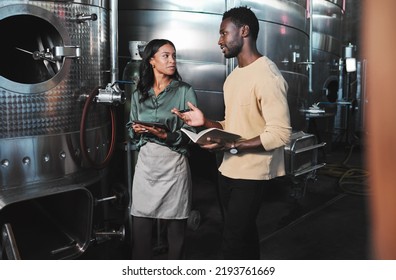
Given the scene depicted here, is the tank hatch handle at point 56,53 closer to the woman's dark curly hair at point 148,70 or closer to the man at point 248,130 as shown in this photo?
the woman's dark curly hair at point 148,70

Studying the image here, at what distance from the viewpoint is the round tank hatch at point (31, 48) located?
2096 mm

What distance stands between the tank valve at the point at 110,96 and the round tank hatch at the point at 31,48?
245mm

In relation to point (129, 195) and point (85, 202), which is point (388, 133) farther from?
point (129, 195)

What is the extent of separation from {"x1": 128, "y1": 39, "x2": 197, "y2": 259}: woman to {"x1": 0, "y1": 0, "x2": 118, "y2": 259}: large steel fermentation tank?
Answer: 1.17 ft

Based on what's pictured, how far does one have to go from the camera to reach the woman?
211cm

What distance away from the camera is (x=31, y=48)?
251 cm

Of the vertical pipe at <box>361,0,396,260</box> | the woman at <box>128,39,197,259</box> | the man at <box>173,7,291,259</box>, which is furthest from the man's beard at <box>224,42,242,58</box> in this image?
the vertical pipe at <box>361,0,396,260</box>

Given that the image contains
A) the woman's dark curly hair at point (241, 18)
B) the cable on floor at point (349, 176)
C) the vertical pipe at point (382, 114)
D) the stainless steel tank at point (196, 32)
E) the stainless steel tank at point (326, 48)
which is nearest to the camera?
the vertical pipe at point (382, 114)

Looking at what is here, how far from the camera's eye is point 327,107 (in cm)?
646

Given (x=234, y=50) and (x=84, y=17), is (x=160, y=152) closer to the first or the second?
(x=234, y=50)

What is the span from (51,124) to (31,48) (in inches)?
22.4

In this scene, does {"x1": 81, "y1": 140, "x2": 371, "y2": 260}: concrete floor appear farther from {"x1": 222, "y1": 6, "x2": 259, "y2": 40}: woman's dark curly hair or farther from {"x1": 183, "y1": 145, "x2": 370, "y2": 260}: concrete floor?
{"x1": 222, "y1": 6, "x2": 259, "y2": 40}: woman's dark curly hair

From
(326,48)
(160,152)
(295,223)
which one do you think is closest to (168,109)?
(160,152)

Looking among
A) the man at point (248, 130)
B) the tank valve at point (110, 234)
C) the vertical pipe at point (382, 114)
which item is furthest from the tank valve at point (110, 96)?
the vertical pipe at point (382, 114)
